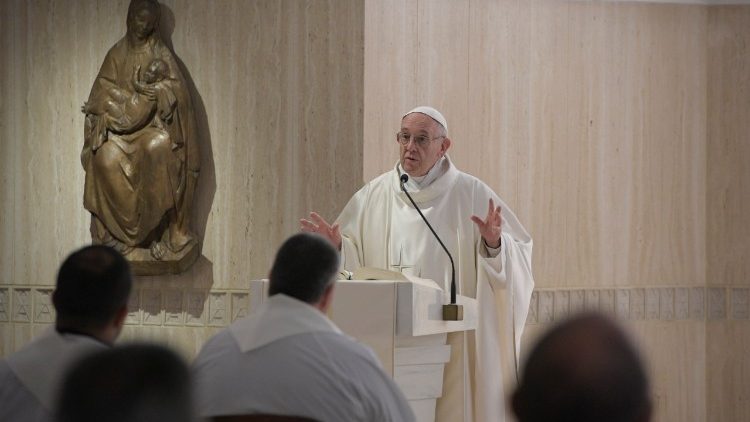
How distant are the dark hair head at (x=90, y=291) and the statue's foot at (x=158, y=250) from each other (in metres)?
5.50

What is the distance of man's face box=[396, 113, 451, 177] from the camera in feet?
23.8

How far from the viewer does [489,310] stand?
6.96 meters

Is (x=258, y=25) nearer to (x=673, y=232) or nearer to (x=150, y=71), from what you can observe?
(x=150, y=71)

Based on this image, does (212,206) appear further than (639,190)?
No

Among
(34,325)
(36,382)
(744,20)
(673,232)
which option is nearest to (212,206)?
(34,325)

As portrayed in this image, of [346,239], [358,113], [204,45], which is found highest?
[204,45]

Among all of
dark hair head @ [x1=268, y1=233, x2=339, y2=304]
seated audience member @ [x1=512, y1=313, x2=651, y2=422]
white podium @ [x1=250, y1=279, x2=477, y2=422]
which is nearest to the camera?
seated audience member @ [x1=512, y1=313, x2=651, y2=422]

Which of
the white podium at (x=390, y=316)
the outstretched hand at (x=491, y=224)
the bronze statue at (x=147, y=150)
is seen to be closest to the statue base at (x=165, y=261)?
the bronze statue at (x=147, y=150)

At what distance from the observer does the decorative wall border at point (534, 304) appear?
354 inches

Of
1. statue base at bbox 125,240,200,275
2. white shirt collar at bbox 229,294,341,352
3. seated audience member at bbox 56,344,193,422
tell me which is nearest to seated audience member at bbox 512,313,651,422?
seated audience member at bbox 56,344,193,422

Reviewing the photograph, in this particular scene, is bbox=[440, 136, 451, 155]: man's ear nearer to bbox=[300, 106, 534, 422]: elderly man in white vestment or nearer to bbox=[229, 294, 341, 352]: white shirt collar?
bbox=[300, 106, 534, 422]: elderly man in white vestment

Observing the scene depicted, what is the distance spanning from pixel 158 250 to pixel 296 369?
5521 mm

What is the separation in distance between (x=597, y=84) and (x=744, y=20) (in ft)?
4.87

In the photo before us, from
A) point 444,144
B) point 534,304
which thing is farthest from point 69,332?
point 534,304
